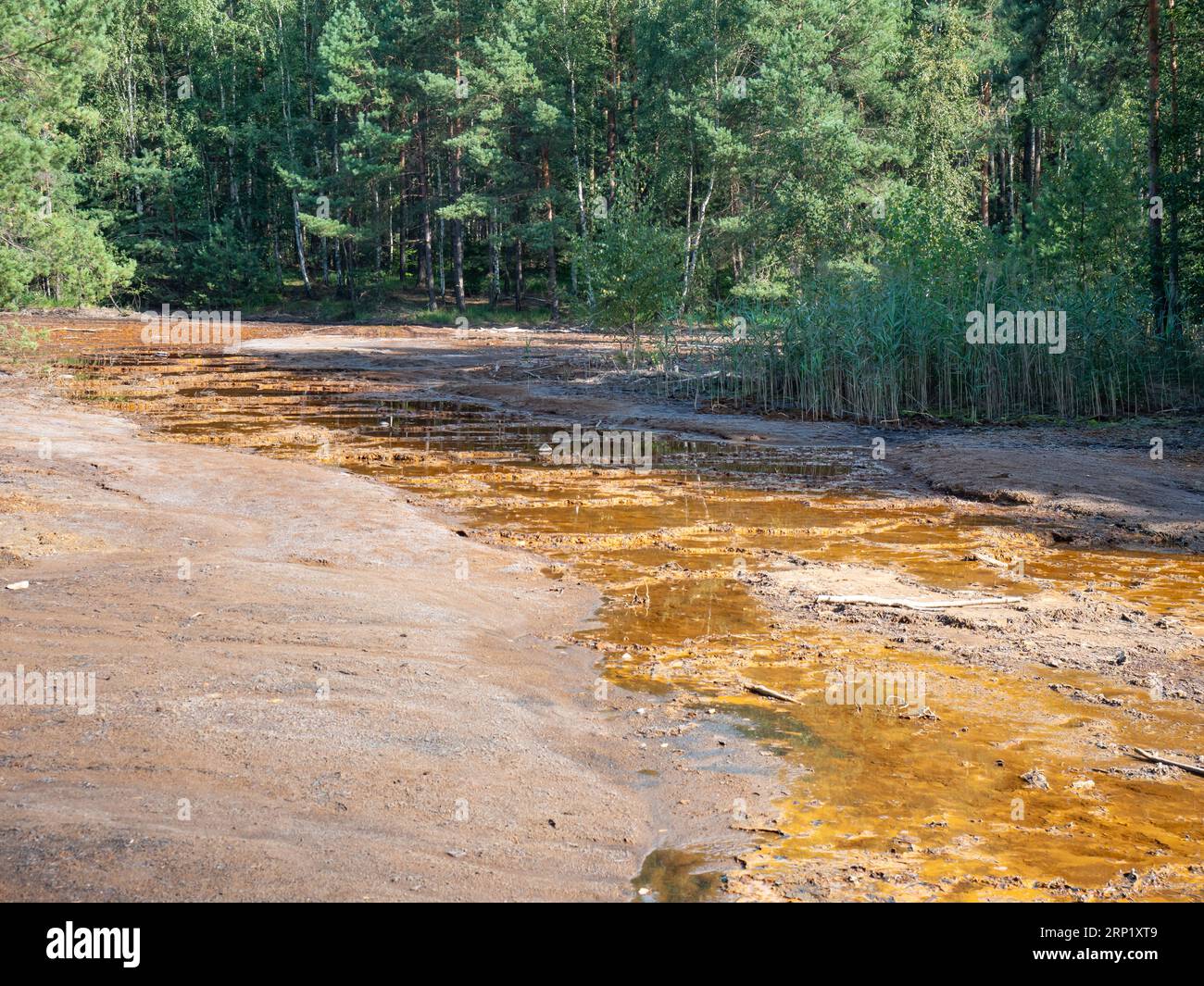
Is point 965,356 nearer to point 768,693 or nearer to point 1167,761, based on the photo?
point 768,693

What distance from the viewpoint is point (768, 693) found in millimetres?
6961

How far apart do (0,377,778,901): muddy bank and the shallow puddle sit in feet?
1.43

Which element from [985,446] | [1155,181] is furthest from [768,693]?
[1155,181]

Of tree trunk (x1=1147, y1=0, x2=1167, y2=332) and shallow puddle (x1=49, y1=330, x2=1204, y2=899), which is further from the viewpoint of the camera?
tree trunk (x1=1147, y1=0, x2=1167, y2=332)

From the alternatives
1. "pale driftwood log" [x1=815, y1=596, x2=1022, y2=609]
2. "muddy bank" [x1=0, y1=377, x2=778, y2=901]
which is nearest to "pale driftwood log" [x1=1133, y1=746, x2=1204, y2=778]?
"muddy bank" [x1=0, y1=377, x2=778, y2=901]

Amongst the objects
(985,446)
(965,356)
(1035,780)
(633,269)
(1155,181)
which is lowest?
(1035,780)

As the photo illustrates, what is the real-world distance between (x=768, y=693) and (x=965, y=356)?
13.3 m

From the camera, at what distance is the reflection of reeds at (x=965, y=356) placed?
18.2m

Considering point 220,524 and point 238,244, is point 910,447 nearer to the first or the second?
point 220,524

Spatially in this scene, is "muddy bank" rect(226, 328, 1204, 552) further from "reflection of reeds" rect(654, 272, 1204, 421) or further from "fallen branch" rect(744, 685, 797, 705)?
"fallen branch" rect(744, 685, 797, 705)

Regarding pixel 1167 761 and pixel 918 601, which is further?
pixel 918 601

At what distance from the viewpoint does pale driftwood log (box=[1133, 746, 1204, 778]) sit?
5.78 meters

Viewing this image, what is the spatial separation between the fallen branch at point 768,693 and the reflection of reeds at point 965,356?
12609 mm
